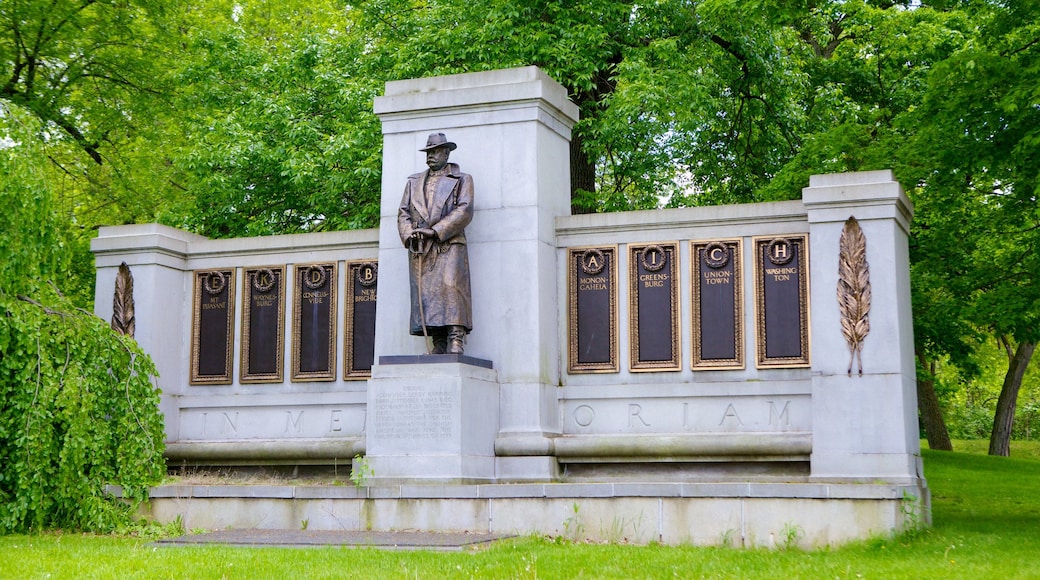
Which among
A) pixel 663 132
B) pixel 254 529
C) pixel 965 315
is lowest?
pixel 254 529

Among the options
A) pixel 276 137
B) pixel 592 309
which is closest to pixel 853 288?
pixel 592 309

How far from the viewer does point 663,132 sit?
64.4 ft

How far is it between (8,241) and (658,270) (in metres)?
6.93

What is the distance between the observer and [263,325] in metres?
15.3

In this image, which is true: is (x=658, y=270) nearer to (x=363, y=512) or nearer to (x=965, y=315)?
(x=363, y=512)

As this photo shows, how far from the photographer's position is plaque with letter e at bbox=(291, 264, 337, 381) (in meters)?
14.8

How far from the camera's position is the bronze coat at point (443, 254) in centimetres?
1309

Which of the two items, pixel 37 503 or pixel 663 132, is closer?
pixel 37 503

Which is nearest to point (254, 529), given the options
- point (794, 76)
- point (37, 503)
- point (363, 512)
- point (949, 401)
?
point (363, 512)

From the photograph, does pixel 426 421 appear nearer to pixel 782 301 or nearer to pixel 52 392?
pixel 52 392

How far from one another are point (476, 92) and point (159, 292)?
16.1 feet

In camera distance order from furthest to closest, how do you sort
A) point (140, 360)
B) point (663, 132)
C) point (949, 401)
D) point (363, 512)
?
point (949, 401)
point (663, 132)
point (140, 360)
point (363, 512)

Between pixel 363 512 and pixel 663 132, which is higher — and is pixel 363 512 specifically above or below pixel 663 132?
below

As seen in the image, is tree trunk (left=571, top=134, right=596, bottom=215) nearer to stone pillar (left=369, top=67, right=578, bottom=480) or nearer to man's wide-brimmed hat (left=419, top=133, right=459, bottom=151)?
stone pillar (left=369, top=67, right=578, bottom=480)
